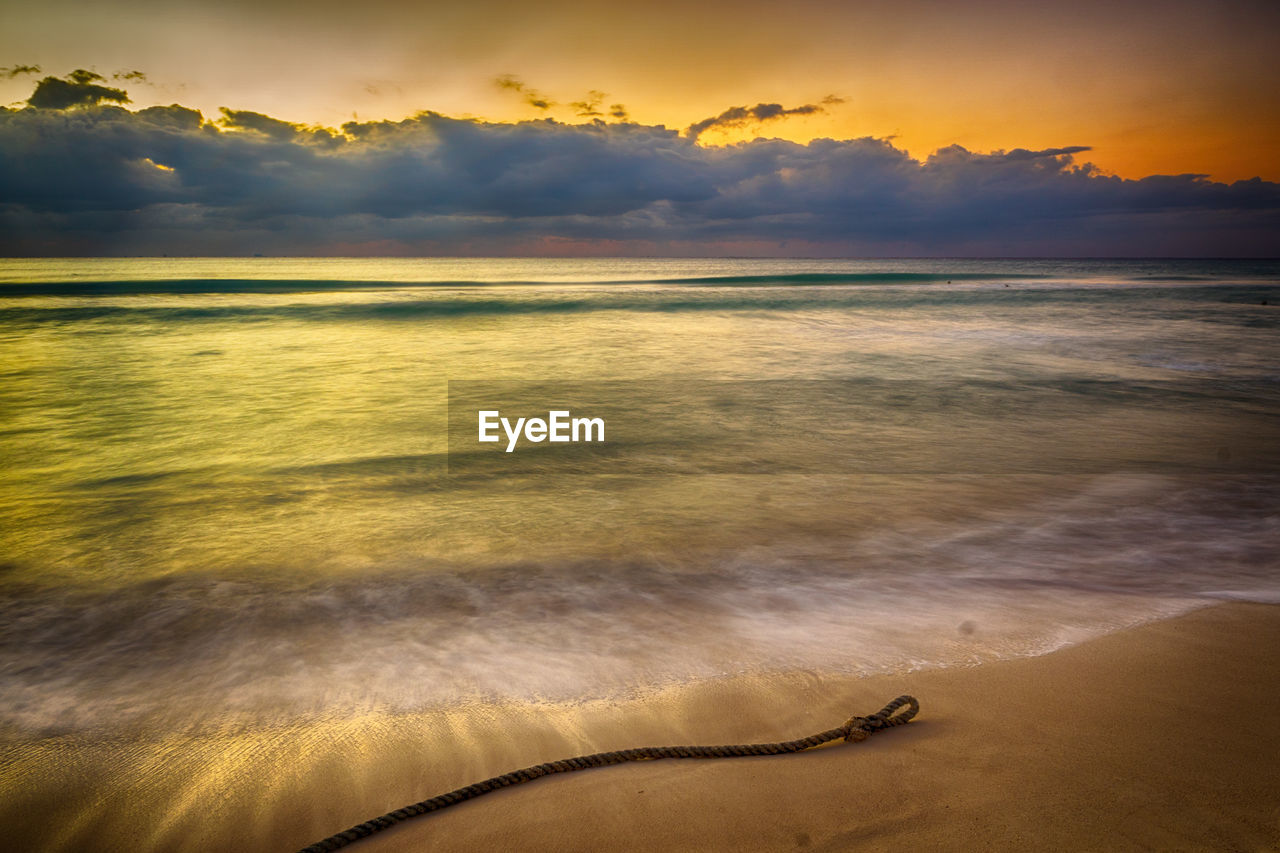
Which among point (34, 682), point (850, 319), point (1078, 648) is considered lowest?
point (34, 682)

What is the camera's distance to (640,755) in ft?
7.70

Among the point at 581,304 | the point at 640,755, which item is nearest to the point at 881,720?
the point at 640,755

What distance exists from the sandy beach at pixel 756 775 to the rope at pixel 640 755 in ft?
0.10

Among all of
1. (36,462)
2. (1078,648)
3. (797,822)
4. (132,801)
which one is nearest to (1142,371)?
(1078,648)

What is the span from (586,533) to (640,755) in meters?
2.63

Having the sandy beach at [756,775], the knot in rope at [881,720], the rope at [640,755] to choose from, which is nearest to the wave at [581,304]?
the sandy beach at [756,775]

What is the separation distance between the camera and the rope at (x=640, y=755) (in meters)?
2.12

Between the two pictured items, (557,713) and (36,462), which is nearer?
(557,713)

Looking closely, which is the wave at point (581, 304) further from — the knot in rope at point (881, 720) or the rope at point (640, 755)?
the knot in rope at point (881, 720)

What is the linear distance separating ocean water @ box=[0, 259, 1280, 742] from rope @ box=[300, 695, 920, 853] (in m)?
0.49

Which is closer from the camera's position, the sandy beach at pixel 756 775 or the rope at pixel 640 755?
the sandy beach at pixel 756 775

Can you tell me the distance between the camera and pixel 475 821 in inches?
83.0

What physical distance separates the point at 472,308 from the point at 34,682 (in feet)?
93.7

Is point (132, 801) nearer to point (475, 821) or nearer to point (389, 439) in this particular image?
point (475, 821)
